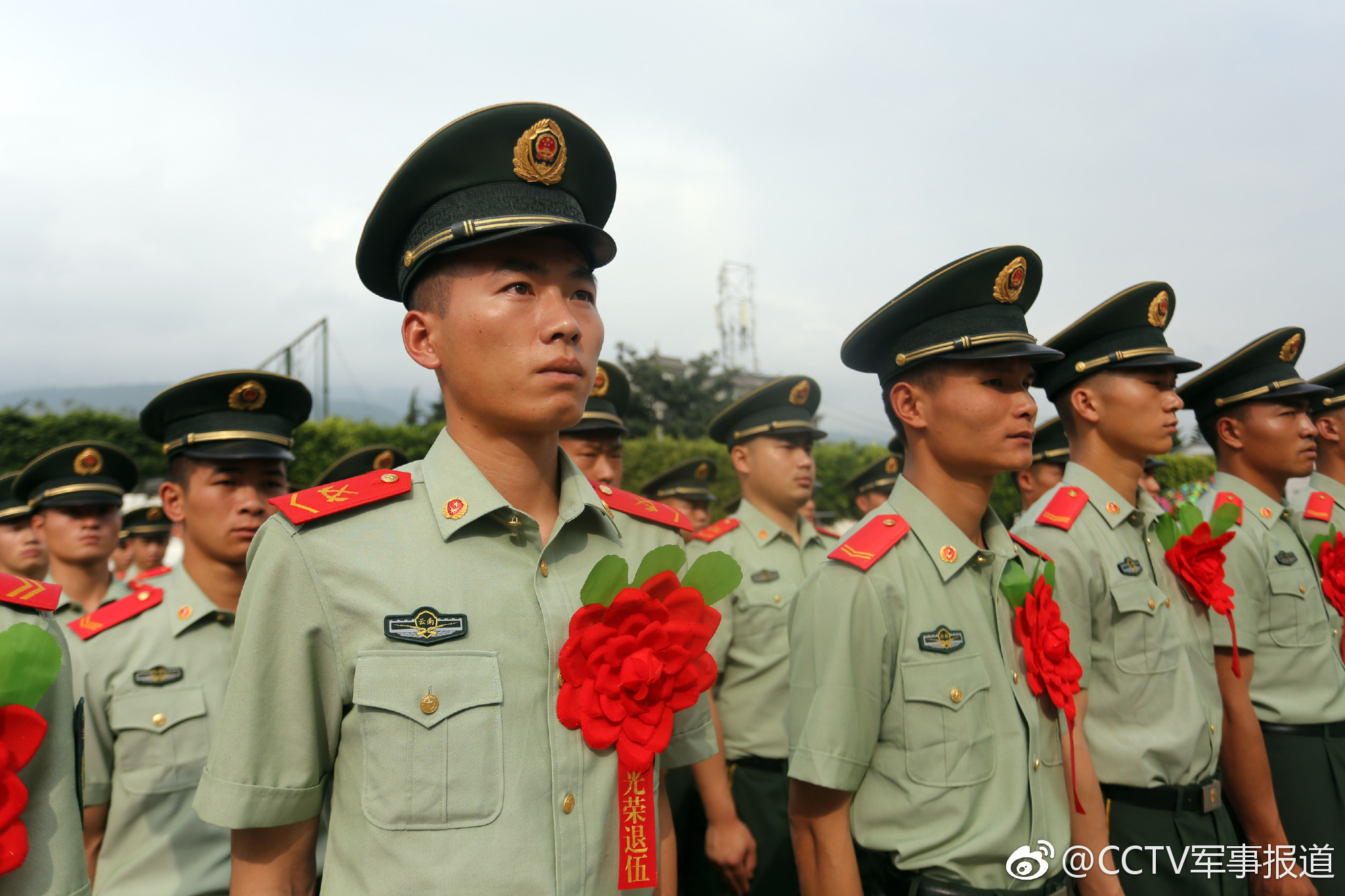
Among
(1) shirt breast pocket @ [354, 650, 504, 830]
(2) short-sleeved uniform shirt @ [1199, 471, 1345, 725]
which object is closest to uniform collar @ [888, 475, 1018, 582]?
(1) shirt breast pocket @ [354, 650, 504, 830]

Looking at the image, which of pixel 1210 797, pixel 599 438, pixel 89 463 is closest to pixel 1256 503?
pixel 1210 797

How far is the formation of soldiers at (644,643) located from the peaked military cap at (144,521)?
6.29 metres

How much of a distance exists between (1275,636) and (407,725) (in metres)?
4.45

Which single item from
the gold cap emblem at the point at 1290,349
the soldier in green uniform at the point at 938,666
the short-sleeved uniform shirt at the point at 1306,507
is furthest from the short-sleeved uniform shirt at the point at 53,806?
the gold cap emblem at the point at 1290,349

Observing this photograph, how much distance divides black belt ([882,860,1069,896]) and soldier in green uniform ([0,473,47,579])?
7.08 m

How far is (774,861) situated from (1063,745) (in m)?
2.46

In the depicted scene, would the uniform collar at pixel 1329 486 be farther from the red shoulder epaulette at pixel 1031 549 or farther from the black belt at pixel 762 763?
the black belt at pixel 762 763

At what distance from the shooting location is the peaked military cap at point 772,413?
6156 mm

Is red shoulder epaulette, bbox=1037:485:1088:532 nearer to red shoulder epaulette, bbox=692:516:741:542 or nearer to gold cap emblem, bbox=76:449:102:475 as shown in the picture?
red shoulder epaulette, bbox=692:516:741:542

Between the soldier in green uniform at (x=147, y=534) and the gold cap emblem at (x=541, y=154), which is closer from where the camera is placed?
the gold cap emblem at (x=541, y=154)

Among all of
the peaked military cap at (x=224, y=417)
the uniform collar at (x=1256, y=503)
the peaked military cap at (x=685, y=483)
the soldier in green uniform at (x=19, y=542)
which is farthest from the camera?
the peaked military cap at (x=685, y=483)

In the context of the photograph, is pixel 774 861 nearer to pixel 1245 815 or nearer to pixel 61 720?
pixel 1245 815

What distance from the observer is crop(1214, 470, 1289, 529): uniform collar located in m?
4.44

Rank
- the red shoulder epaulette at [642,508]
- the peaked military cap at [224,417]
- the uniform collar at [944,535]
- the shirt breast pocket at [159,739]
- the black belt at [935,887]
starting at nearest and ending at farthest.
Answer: the red shoulder epaulette at [642,508]
the black belt at [935,887]
the uniform collar at [944,535]
the shirt breast pocket at [159,739]
the peaked military cap at [224,417]
